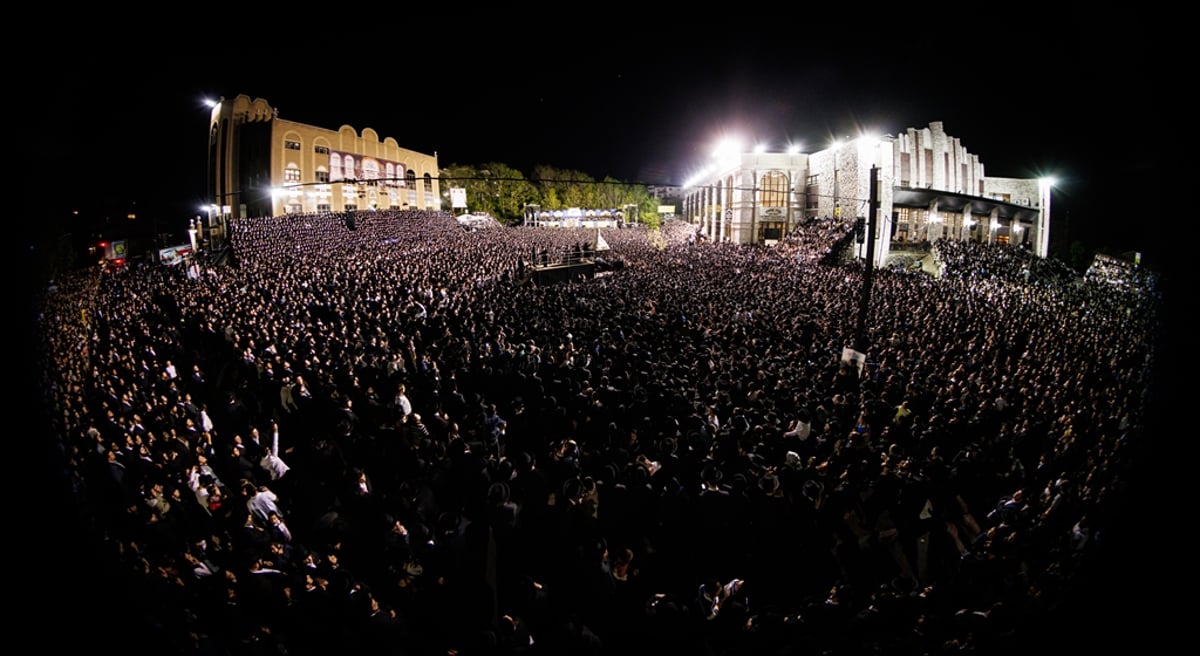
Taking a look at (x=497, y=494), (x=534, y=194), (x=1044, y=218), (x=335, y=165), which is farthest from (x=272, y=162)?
(x=1044, y=218)

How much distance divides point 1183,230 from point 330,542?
20.9ft

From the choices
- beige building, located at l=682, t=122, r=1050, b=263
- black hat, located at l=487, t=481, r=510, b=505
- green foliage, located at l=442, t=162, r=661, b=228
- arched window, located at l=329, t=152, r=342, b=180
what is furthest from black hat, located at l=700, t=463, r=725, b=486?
green foliage, located at l=442, t=162, r=661, b=228

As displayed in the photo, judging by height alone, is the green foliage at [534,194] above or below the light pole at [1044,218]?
above

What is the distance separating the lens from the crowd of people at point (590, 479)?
3.14m

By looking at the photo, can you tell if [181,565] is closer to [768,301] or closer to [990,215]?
[768,301]

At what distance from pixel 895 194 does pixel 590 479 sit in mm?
30747

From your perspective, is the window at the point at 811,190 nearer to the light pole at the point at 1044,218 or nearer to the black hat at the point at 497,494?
the light pole at the point at 1044,218

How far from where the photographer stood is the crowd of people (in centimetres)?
314

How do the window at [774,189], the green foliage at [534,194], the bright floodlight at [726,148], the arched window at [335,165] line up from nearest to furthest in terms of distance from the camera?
the window at [774,189], the bright floodlight at [726,148], the arched window at [335,165], the green foliage at [534,194]

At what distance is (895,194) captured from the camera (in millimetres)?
27828

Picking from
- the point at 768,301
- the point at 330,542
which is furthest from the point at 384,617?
the point at 768,301

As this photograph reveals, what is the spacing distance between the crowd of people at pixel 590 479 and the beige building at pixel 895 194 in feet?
60.4

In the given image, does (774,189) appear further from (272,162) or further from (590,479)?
(272,162)

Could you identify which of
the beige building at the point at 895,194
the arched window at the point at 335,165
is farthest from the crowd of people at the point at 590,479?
the arched window at the point at 335,165
